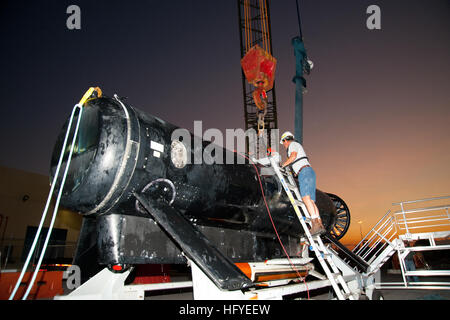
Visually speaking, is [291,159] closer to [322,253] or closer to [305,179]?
[305,179]

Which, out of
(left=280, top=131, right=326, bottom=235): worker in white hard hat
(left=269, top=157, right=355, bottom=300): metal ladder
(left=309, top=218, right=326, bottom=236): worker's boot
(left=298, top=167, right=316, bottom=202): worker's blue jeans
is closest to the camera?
(left=269, top=157, right=355, bottom=300): metal ladder

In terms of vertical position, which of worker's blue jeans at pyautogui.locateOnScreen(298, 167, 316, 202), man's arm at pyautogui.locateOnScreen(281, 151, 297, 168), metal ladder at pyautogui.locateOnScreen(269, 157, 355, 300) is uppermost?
man's arm at pyautogui.locateOnScreen(281, 151, 297, 168)

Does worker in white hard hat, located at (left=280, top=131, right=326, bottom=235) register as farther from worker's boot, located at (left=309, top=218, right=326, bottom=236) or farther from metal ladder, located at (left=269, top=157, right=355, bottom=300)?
metal ladder, located at (left=269, top=157, right=355, bottom=300)

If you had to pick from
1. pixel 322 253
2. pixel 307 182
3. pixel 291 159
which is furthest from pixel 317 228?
pixel 291 159

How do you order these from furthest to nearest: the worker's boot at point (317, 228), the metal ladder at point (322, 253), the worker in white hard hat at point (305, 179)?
the worker in white hard hat at point (305, 179) < the worker's boot at point (317, 228) < the metal ladder at point (322, 253)

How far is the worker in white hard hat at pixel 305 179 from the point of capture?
14.9 feet

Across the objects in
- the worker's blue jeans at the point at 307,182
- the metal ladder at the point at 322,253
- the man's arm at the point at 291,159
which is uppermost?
the man's arm at the point at 291,159

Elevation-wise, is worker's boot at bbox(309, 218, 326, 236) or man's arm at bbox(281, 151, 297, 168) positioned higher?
man's arm at bbox(281, 151, 297, 168)

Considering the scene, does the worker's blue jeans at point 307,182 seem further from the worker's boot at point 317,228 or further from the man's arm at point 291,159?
the worker's boot at point 317,228

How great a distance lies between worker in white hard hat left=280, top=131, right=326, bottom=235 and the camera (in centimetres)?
453

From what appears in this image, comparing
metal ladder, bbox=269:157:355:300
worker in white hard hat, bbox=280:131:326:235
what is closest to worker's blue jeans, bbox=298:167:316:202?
worker in white hard hat, bbox=280:131:326:235

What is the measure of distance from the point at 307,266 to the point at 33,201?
Result: 1736 centimetres

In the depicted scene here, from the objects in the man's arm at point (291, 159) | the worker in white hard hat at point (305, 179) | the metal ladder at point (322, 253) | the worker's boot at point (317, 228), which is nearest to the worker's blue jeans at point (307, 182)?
the worker in white hard hat at point (305, 179)

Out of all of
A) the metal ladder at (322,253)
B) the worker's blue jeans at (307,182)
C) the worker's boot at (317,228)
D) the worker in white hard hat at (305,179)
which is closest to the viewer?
the metal ladder at (322,253)
